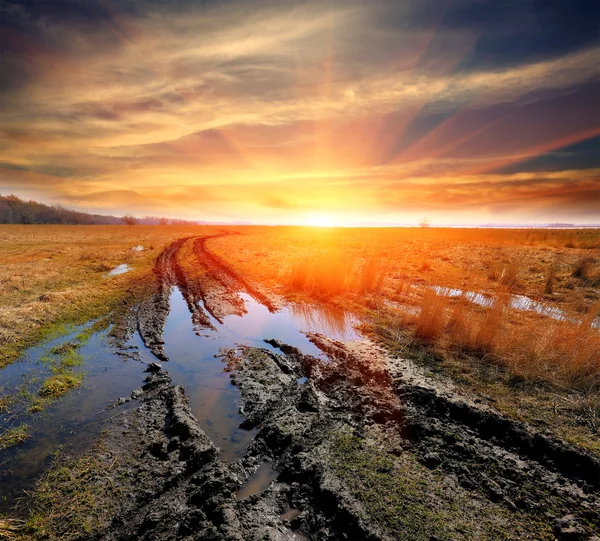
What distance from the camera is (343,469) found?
11.9ft

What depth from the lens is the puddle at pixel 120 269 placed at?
53.4 feet

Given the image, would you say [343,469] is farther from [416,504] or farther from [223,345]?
[223,345]

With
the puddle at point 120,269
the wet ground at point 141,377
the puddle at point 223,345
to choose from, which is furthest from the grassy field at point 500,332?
the puddle at point 120,269

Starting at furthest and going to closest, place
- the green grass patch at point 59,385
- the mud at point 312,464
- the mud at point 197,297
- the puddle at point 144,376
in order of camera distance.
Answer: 1. the mud at point 197,297
2. the green grass patch at point 59,385
3. the puddle at point 144,376
4. the mud at point 312,464

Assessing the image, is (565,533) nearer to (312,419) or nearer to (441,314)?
(312,419)

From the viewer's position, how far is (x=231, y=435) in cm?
441

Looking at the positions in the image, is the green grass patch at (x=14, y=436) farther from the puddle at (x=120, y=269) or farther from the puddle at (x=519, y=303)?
the puddle at (x=120, y=269)

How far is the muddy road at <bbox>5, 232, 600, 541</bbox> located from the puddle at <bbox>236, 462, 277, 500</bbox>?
2 centimetres

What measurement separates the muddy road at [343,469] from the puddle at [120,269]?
12.7 meters

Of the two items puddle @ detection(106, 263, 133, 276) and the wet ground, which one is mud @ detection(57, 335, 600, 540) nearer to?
the wet ground

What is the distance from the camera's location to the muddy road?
2982 mm

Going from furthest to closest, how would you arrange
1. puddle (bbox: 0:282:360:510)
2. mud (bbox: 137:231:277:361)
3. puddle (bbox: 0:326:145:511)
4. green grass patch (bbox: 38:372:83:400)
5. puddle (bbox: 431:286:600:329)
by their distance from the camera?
puddle (bbox: 431:286:600:329), mud (bbox: 137:231:277:361), green grass patch (bbox: 38:372:83:400), puddle (bbox: 0:282:360:510), puddle (bbox: 0:326:145:511)

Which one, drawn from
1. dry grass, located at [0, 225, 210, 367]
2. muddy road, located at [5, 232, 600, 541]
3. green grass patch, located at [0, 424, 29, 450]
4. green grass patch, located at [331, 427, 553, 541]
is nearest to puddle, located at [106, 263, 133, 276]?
dry grass, located at [0, 225, 210, 367]

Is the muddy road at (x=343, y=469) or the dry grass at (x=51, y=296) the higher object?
the dry grass at (x=51, y=296)
